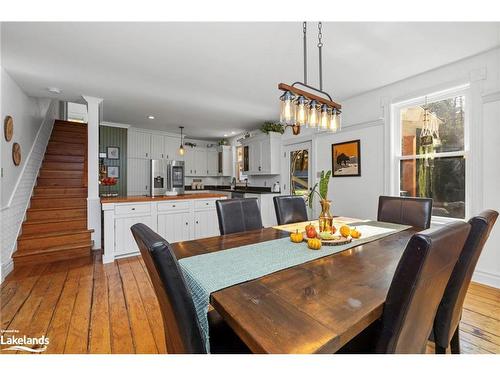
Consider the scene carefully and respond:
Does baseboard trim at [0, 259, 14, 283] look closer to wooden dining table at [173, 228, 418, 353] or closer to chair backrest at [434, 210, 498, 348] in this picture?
wooden dining table at [173, 228, 418, 353]

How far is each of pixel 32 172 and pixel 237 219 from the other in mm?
4139

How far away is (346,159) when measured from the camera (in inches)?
151

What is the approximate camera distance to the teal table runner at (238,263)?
0.97 metres

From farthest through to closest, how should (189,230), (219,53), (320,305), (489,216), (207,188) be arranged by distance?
(207,188) < (189,230) < (219,53) < (489,216) < (320,305)

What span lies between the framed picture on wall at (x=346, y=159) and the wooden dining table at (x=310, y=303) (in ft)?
8.53

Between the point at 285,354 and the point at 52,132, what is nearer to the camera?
the point at 285,354

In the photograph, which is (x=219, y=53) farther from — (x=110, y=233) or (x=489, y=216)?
(x=110, y=233)

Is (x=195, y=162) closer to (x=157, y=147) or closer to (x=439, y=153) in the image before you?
(x=157, y=147)

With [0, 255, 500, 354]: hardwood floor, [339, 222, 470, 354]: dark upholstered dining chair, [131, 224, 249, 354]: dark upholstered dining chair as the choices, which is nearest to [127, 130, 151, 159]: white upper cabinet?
[0, 255, 500, 354]: hardwood floor

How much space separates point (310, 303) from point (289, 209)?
68.3 inches

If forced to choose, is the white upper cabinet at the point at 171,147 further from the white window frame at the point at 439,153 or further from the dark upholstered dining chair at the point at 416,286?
the dark upholstered dining chair at the point at 416,286

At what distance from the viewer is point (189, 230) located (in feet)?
13.0

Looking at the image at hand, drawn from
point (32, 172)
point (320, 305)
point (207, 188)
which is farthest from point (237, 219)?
point (207, 188)

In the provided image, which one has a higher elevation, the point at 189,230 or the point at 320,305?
the point at 320,305
